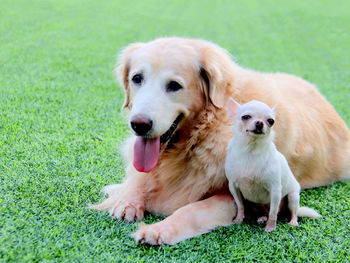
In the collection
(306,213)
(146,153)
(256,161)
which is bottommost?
(306,213)

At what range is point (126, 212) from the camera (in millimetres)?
2617

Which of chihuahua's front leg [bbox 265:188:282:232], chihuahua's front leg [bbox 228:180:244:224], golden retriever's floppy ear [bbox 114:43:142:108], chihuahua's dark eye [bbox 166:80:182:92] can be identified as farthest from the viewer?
golden retriever's floppy ear [bbox 114:43:142:108]

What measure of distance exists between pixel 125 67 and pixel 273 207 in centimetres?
137

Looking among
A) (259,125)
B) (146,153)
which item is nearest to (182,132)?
(146,153)

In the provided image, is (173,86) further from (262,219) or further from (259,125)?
(262,219)

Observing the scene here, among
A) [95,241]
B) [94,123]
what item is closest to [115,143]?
[94,123]

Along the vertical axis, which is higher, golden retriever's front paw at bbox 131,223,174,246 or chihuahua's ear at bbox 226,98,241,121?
chihuahua's ear at bbox 226,98,241,121

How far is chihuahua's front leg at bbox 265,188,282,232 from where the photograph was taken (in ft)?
7.91

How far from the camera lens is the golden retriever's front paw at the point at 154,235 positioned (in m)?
2.28

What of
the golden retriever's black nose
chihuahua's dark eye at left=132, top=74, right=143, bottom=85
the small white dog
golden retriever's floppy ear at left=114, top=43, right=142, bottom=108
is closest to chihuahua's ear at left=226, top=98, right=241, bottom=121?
the small white dog

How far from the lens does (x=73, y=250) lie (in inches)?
85.0

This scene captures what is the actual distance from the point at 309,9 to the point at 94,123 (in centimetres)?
1135

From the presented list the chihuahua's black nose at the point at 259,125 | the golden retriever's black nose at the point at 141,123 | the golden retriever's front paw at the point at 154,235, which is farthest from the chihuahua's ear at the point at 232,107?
the golden retriever's front paw at the point at 154,235

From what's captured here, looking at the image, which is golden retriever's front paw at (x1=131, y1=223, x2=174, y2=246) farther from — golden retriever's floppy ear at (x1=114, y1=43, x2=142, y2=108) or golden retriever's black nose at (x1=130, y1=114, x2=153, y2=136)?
golden retriever's floppy ear at (x1=114, y1=43, x2=142, y2=108)
